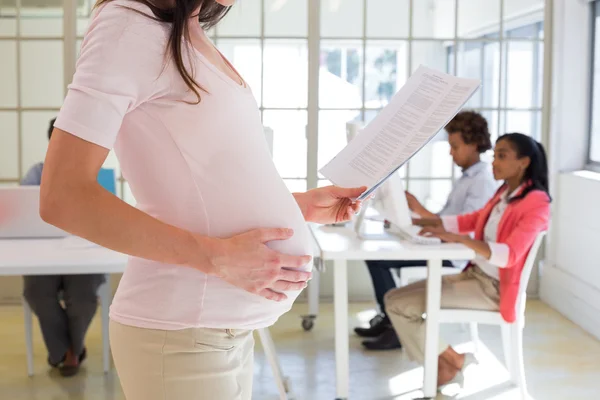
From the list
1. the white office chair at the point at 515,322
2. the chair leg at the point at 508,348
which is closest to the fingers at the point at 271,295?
the white office chair at the point at 515,322

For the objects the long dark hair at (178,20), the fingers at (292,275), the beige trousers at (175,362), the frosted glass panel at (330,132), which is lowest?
the beige trousers at (175,362)

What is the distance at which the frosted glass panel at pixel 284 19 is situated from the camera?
551 centimetres

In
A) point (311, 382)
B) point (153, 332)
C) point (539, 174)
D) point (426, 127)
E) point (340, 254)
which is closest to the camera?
point (153, 332)


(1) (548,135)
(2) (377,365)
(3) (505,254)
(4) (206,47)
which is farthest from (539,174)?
(4) (206,47)

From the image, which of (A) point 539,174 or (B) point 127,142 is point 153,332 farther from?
(A) point 539,174

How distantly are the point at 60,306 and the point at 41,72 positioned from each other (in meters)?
2.06

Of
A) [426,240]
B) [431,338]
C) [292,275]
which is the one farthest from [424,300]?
[292,275]

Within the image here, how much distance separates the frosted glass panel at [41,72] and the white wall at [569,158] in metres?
3.18

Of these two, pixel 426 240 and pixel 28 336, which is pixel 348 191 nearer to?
pixel 426 240

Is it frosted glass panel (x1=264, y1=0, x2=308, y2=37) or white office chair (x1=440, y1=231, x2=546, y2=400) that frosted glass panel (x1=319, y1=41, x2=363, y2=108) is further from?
white office chair (x1=440, y1=231, x2=546, y2=400)

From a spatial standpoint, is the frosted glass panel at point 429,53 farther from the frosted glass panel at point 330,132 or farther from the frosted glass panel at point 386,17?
the frosted glass panel at point 330,132

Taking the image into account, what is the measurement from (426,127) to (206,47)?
1.62 feet

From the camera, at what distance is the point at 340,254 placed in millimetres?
3467

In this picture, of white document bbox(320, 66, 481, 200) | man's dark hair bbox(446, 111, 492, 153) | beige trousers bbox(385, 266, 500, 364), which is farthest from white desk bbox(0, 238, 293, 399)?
white document bbox(320, 66, 481, 200)
